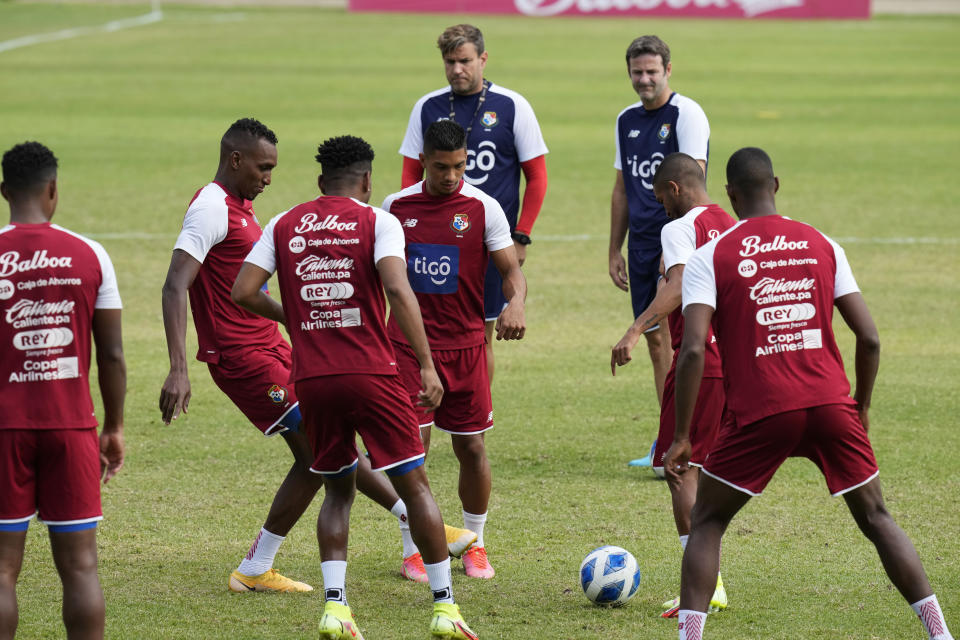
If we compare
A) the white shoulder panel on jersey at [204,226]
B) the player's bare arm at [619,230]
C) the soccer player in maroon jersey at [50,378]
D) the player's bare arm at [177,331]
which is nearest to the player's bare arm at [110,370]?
the soccer player in maroon jersey at [50,378]

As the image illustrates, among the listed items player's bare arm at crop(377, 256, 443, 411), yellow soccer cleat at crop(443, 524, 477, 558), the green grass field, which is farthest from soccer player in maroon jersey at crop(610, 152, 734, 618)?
yellow soccer cleat at crop(443, 524, 477, 558)

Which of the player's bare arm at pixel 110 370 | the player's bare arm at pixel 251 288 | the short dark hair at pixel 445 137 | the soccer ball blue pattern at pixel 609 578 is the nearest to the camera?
the player's bare arm at pixel 110 370

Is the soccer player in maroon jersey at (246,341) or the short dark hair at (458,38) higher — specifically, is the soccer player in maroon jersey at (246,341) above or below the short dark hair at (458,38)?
below

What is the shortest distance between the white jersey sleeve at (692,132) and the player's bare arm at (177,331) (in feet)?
11.9

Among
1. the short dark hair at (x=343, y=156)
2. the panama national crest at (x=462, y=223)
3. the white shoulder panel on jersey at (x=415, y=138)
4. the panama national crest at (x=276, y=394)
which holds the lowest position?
the panama national crest at (x=276, y=394)

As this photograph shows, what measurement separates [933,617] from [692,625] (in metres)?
0.98

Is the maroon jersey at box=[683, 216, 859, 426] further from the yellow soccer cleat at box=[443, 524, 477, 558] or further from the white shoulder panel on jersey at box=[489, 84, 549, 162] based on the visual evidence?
the white shoulder panel on jersey at box=[489, 84, 549, 162]

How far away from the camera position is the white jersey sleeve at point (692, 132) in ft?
28.1

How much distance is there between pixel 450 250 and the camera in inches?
263

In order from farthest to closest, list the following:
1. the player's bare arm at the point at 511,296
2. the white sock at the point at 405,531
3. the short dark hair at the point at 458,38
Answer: the short dark hair at the point at 458,38 < the white sock at the point at 405,531 < the player's bare arm at the point at 511,296

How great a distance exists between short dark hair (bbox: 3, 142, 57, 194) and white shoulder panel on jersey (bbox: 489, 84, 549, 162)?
4049 millimetres

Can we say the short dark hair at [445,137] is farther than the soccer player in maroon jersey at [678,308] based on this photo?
Yes

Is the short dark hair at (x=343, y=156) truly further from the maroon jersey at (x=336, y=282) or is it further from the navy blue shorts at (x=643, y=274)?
the navy blue shorts at (x=643, y=274)

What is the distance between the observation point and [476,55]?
8.51m
